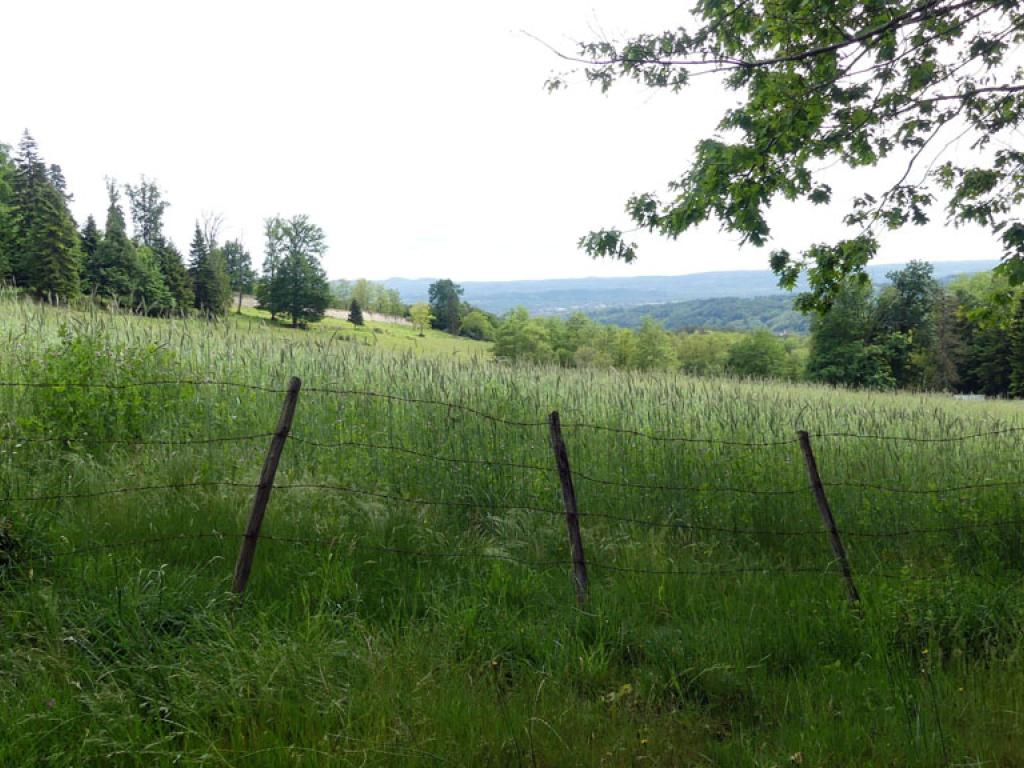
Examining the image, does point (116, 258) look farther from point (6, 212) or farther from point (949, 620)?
point (949, 620)

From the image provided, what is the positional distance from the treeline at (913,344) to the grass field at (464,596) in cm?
5643

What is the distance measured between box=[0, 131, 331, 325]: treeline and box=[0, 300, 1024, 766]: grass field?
4655mm

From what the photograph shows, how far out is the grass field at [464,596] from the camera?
9.78 ft

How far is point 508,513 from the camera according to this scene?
5879 millimetres

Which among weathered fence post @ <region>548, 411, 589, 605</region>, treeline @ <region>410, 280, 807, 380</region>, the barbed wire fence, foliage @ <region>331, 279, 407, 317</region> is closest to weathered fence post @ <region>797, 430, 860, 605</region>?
the barbed wire fence

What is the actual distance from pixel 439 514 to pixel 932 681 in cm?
371

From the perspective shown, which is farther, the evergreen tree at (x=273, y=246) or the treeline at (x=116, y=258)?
the evergreen tree at (x=273, y=246)

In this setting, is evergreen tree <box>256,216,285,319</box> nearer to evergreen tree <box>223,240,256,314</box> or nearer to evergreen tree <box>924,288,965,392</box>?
evergreen tree <box>223,240,256,314</box>

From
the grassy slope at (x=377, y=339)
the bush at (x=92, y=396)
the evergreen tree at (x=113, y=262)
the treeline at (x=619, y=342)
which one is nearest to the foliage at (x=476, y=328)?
the treeline at (x=619, y=342)

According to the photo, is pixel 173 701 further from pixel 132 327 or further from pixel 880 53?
pixel 880 53

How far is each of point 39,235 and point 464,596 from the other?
52.0m

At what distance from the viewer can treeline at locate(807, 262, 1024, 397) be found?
6128cm

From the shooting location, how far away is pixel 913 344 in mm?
69250

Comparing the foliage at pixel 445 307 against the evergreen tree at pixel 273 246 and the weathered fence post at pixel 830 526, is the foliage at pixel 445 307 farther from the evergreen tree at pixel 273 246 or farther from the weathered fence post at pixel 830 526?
the weathered fence post at pixel 830 526
